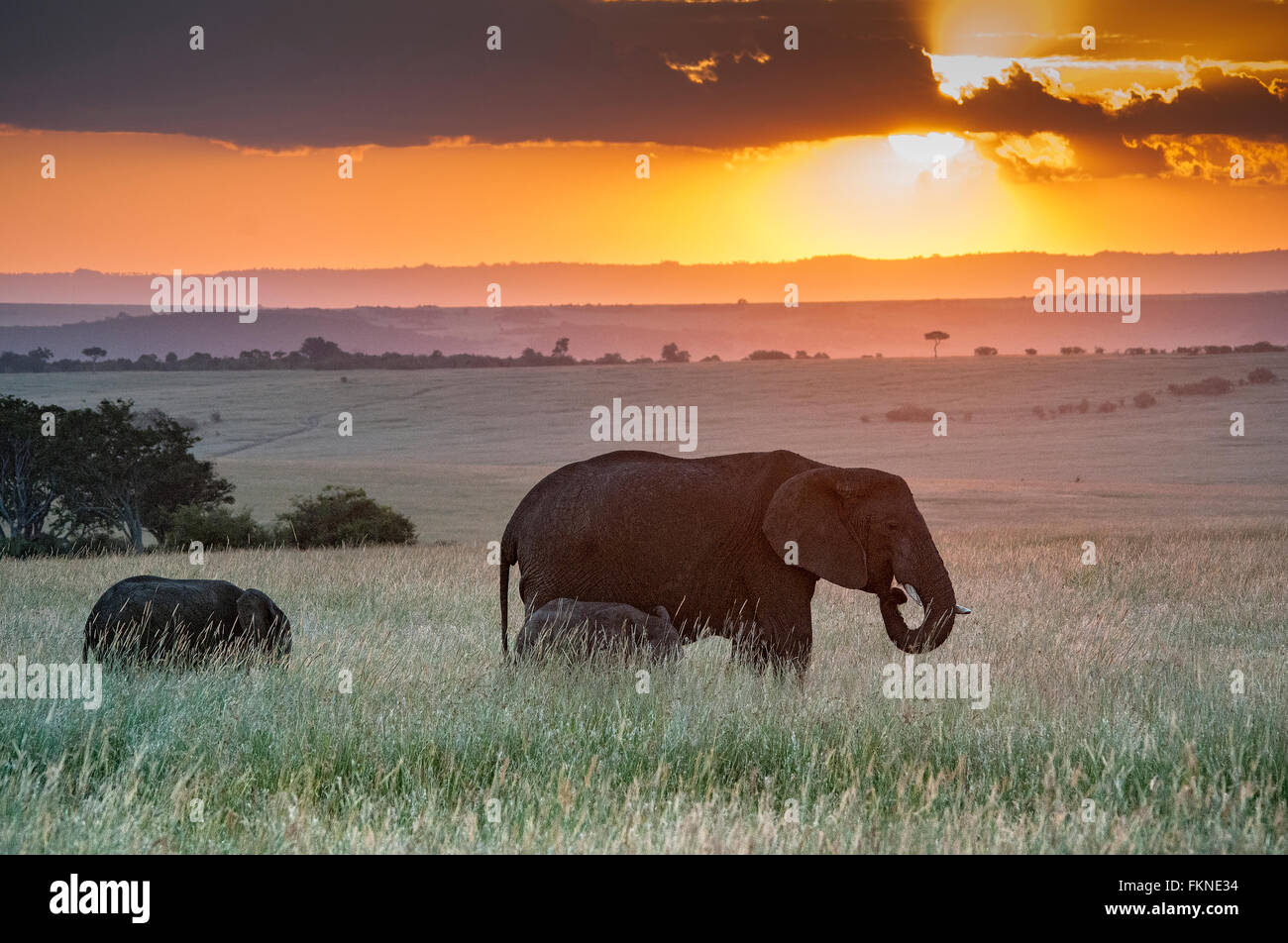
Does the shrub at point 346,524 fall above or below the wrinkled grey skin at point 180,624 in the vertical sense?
below

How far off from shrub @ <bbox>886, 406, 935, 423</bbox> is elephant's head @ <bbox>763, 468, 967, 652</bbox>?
74.7 meters

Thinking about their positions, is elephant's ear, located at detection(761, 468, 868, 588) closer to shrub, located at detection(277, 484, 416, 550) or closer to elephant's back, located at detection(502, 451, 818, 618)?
elephant's back, located at detection(502, 451, 818, 618)

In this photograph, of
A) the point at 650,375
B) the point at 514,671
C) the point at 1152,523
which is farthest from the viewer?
the point at 650,375

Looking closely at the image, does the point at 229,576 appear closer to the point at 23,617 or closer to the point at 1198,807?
the point at 23,617

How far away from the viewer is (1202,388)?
88812 mm

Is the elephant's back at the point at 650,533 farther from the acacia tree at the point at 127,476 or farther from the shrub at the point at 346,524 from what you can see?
the acacia tree at the point at 127,476

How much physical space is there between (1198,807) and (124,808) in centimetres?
510

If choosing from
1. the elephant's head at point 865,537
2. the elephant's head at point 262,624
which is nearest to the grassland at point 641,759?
the elephant's head at point 262,624

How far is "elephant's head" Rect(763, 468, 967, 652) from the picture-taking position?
1024cm

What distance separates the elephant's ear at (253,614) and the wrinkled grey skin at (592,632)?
2.27 meters


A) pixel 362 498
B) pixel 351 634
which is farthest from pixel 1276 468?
pixel 351 634

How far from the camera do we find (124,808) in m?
6.48

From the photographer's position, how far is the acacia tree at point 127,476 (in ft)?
115
